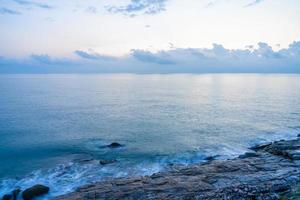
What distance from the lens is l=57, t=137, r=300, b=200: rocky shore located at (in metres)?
27.9

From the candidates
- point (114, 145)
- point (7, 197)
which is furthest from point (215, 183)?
point (114, 145)

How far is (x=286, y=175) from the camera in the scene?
3250 centimetres

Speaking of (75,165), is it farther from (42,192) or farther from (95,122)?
(95,122)

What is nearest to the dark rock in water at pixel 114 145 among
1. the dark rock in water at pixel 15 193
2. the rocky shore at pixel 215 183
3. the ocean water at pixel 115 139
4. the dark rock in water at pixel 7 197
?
the ocean water at pixel 115 139

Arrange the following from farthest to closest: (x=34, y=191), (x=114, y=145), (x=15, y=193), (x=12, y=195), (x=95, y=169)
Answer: (x=114, y=145) → (x=95, y=169) → (x=15, y=193) → (x=12, y=195) → (x=34, y=191)

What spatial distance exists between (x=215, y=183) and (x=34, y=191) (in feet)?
70.2

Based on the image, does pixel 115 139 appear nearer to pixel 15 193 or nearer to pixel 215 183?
pixel 15 193

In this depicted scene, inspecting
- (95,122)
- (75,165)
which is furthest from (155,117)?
(75,165)

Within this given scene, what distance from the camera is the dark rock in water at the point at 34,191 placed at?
32.3 m

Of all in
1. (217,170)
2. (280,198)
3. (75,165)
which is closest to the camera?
(280,198)

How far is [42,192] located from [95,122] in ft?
146

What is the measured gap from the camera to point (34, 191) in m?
32.8

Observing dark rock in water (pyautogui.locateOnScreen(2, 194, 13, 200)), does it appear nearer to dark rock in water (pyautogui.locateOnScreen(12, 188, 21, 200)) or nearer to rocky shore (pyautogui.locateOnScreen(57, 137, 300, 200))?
dark rock in water (pyautogui.locateOnScreen(12, 188, 21, 200))

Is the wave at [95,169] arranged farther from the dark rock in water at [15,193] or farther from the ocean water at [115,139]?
the dark rock in water at [15,193]
